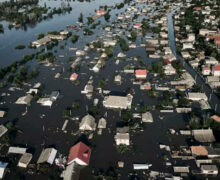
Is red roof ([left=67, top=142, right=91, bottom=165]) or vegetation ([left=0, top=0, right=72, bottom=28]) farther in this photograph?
vegetation ([left=0, top=0, right=72, bottom=28])

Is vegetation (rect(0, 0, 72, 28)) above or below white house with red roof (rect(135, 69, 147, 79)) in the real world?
above

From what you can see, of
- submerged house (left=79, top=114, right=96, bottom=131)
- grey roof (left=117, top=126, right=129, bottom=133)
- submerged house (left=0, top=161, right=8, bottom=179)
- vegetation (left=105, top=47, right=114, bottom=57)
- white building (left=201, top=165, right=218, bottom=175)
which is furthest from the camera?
vegetation (left=105, top=47, right=114, bottom=57)

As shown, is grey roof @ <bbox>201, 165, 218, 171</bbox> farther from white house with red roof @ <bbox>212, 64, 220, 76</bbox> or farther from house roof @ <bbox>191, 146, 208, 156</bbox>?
white house with red roof @ <bbox>212, 64, 220, 76</bbox>

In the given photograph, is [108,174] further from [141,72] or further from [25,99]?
[141,72]

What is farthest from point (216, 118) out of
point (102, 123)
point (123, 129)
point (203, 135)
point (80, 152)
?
point (80, 152)

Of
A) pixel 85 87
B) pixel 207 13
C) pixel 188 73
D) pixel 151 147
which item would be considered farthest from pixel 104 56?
pixel 207 13

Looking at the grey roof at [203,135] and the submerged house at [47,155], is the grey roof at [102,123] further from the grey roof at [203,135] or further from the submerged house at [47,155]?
the grey roof at [203,135]

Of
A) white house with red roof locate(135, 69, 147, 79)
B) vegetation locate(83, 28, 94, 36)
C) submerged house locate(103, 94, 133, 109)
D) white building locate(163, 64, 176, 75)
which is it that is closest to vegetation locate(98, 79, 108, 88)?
submerged house locate(103, 94, 133, 109)

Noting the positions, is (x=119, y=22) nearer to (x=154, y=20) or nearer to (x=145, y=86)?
(x=154, y=20)
